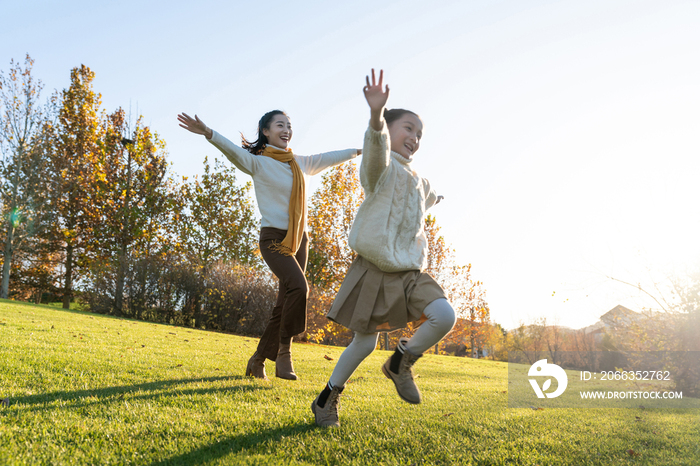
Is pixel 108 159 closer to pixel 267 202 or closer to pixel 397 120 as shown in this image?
pixel 267 202

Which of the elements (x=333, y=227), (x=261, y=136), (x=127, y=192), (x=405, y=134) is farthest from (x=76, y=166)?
(x=405, y=134)

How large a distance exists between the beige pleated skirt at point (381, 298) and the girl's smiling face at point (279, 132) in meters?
2.18

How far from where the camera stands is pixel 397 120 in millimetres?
3053

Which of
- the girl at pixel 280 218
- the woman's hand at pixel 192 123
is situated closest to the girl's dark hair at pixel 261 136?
the girl at pixel 280 218

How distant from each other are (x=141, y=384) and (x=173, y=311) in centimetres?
1123

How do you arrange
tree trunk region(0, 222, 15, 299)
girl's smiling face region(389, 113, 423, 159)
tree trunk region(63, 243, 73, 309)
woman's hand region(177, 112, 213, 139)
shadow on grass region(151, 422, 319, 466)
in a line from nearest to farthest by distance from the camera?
shadow on grass region(151, 422, 319, 466) < girl's smiling face region(389, 113, 423, 159) < woman's hand region(177, 112, 213, 139) < tree trunk region(0, 222, 15, 299) < tree trunk region(63, 243, 73, 309)

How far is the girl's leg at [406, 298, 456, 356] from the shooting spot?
2533 mm

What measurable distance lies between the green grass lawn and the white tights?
→ 1.14 feet

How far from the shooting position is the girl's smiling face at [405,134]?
3021 millimetres

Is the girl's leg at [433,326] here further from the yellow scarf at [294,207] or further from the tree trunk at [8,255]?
the tree trunk at [8,255]

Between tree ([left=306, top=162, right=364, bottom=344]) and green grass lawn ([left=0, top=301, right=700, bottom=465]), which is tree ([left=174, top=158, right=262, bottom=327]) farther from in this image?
green grass lawn ([left=0, top=301, right=700, bottom=465])

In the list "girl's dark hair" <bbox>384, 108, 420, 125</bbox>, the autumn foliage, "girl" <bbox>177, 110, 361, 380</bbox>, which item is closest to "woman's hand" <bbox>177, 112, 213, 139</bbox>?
"girl" <bbox>177, 110, 361, 380</bbox>

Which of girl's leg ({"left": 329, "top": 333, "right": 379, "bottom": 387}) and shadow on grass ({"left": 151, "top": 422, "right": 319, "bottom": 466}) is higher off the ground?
girl's leg ({"left": 329, "top": 333, "right": 379, "bottom": 387})

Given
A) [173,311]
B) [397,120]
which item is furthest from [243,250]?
[397,120]
